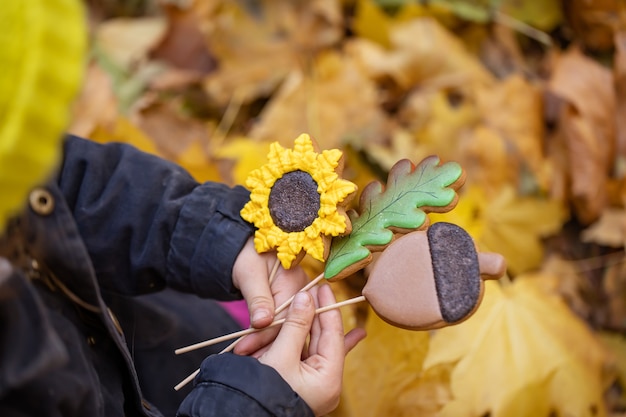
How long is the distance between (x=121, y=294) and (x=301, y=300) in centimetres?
28

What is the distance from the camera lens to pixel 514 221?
1.10m

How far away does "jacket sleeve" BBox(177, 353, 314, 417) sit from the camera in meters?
0.57

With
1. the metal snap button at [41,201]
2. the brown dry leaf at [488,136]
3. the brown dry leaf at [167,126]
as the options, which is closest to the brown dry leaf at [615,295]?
the brown dry leaf at [488,136]

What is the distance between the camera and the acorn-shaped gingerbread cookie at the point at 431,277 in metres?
0.56

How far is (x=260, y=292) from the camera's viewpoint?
26.1 inches

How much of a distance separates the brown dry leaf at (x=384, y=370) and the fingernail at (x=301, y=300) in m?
0.16

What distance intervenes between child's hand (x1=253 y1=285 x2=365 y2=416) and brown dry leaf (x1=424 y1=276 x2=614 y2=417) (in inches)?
8.8

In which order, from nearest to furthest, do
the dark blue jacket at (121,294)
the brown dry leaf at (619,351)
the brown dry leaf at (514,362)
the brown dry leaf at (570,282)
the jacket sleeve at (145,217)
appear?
the dark blue jacket at (121,294)
the jacket sleeve at (145,217)
the brown dry leaf at (514,362)
the brown dry leaf at (619,351)
the brown dry leaf at (570,282)

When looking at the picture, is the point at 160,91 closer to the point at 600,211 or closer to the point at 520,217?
the point at 520,217

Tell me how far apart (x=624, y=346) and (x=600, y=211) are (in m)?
0.25

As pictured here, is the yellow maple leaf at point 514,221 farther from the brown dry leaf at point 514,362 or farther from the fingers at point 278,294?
the fingers at point 278,294

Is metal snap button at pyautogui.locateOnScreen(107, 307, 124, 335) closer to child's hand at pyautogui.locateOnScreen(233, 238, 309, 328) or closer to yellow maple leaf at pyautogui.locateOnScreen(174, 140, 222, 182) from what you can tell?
child's hand at pyautogui.locateOnScreen(233, 238, 309, 328)

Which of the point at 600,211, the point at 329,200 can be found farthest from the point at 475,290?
the point at 600,211

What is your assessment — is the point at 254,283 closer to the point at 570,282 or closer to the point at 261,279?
the point at 261,279
